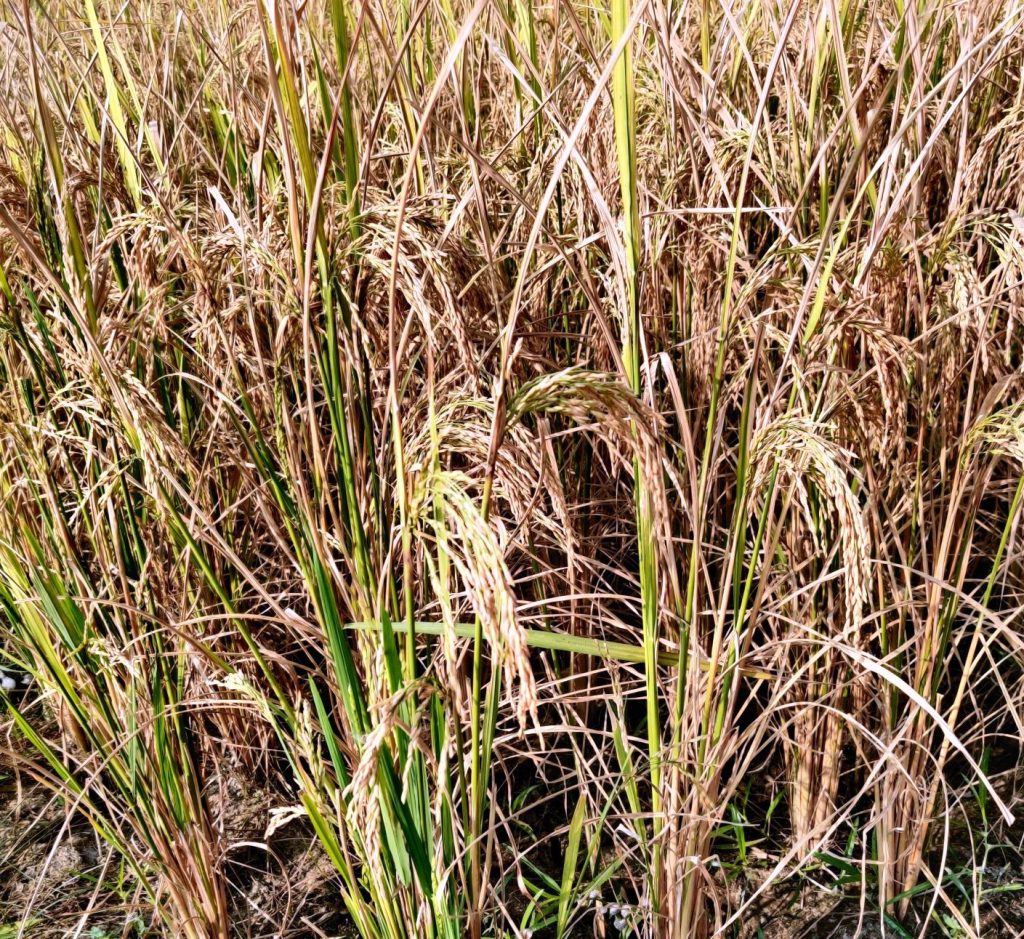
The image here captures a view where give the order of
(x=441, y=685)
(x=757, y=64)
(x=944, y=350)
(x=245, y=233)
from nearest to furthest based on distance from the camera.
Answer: (x=441, y=685), (x=245, y=233), (x=944, y=350), (x=757, y=64)

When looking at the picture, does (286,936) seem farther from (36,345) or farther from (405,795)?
(36,345)

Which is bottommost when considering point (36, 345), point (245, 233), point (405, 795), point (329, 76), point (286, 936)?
point (286, 936)

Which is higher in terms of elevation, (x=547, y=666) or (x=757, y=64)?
(x=757, y=64)

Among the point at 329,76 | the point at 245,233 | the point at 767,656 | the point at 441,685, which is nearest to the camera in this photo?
the point at 441,685

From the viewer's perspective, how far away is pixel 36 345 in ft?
4.18

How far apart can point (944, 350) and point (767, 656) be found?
1.49 feet

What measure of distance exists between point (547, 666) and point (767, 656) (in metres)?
0.30

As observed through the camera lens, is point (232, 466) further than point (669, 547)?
Yes

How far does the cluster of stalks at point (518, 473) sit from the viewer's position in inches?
35.5

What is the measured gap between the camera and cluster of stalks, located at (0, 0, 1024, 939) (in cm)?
90

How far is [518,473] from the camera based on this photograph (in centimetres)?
81

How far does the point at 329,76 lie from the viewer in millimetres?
1466

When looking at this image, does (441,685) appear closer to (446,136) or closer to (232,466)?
(232,466)

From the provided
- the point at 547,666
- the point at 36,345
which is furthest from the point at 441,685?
the point at 36,345
